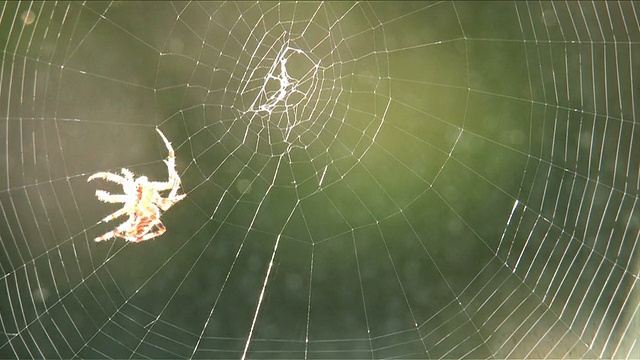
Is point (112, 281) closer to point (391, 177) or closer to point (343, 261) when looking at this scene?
point (343, 261)

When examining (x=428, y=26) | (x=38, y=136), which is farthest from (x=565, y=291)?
(x=38, y=136)

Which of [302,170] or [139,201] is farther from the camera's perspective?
[302,170]

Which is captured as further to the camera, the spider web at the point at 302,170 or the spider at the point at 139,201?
the spider web at the point at 302,170

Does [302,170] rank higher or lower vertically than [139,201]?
lower

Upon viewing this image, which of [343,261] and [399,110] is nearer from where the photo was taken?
[399,110]

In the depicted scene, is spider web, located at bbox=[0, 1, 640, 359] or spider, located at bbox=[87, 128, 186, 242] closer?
spider, located at bbox=[87, 128, 186, 242]

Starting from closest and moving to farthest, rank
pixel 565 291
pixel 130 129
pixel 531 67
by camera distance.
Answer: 1. pixel 565 291
2. pixel 531 67
3. pixel 130 129

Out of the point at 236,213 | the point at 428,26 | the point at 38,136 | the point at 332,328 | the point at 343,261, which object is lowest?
the point at 332,328

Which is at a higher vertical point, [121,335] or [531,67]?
[531,67]
